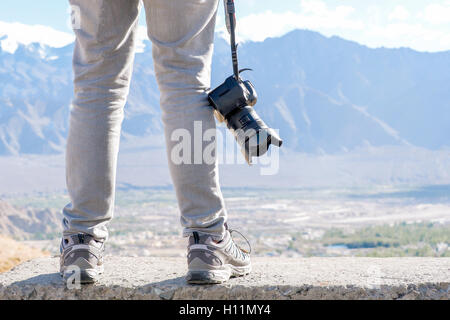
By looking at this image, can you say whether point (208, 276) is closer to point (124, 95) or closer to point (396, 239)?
point (124, 95)

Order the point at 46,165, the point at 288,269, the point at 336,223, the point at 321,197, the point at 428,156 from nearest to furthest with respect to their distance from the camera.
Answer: the point at 288,269 → the point at 336,223 → the point at 321,197 → the point at 46,165 → the point at 428,156

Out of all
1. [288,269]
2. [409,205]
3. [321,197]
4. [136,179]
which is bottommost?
[288,269]

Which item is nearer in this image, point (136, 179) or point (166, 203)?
point (166, 203)

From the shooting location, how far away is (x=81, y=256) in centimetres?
178

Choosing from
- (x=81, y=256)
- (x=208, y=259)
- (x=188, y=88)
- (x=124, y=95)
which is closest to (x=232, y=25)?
(x=188, y=88)

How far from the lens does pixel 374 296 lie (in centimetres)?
177

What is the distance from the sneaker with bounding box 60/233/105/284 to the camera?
5.84 ft

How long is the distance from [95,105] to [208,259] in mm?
588

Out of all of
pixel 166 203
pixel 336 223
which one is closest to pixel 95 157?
pixel 336 223

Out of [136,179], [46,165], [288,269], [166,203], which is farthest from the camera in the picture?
[46,165]


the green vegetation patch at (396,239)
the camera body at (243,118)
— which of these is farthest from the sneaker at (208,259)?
the green vegetation patch at (396,239)

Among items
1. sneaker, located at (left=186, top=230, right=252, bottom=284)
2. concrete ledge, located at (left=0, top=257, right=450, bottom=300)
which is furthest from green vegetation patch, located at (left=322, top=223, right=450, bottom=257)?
sneaker, located at (left=186, top=230, right=252, bottom=284)
